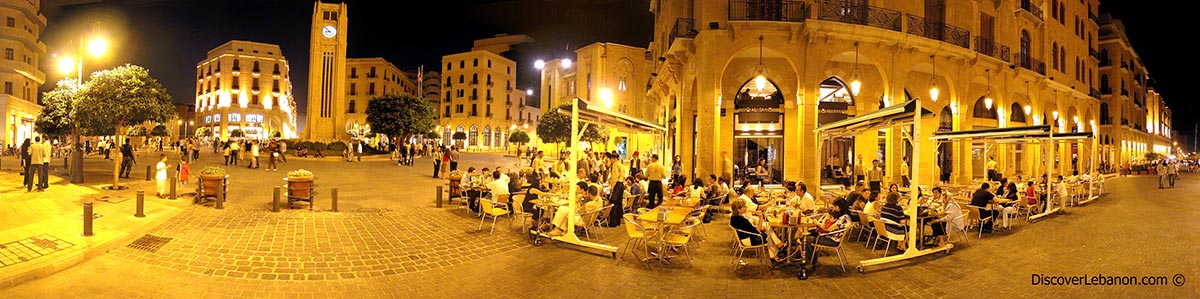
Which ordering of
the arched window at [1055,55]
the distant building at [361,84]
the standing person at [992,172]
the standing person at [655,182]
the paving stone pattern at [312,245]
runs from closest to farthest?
the paving stone pattern at [312,245], the standing person at [655,182], the standing person at [992,172], the arched window at [1055,55], the distant building at [361,84]

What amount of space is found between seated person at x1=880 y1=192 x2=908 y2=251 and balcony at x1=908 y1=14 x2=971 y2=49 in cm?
1186

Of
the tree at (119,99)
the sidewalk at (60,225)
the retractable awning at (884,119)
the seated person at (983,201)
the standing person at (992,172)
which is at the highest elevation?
the tree at (119,99)

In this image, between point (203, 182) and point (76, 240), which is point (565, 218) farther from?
point (203, 182)

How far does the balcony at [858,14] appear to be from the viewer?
1611cm

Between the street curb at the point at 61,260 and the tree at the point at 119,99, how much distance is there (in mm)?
8043

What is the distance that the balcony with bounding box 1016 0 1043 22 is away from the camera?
858 inches

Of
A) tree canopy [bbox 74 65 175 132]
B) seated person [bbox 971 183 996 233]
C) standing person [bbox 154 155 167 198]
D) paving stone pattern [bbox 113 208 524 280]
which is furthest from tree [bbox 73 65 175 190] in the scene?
seated person [bbox 971 183 996 233]

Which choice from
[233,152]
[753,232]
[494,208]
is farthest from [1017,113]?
[233,152]

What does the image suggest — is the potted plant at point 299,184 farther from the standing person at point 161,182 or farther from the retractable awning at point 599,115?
the retractable awning at point 599,115

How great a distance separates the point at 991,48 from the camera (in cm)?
2020

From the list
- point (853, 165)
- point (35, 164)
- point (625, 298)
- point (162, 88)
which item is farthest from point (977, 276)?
point (162, 88)

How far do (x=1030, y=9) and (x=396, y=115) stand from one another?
123 feet

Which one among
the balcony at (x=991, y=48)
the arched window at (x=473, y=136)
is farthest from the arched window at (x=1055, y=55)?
the arched window at (x=473, y=136)

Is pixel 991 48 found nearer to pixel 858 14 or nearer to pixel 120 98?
pixel 858 14
